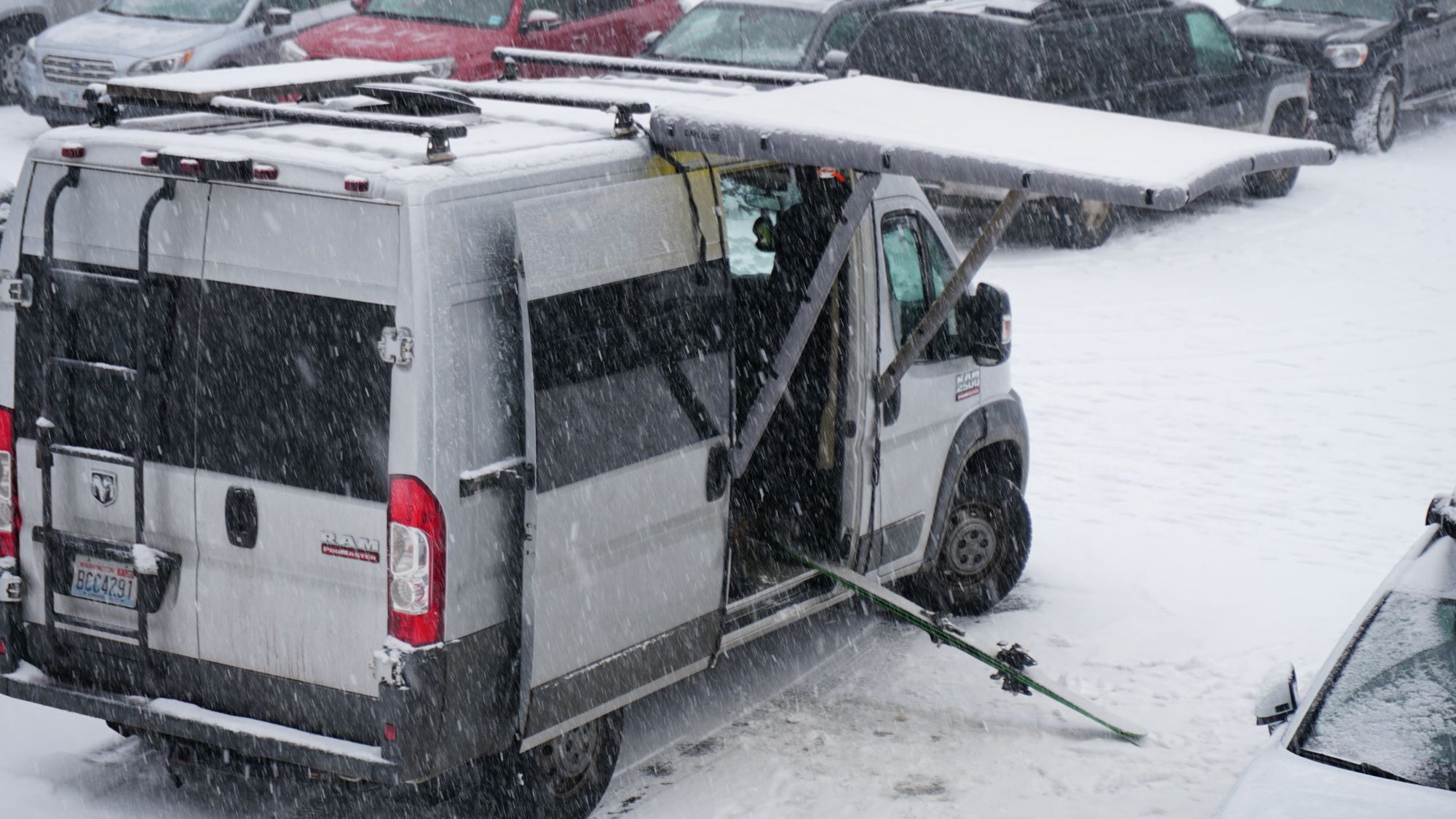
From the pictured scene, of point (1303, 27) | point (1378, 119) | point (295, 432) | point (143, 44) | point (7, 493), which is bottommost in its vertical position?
point (7, 493)

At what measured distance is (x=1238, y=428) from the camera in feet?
34.5

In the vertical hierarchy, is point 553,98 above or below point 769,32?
below

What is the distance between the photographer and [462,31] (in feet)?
47.6

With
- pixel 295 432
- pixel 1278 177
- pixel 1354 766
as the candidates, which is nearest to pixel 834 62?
pixel 1278 177

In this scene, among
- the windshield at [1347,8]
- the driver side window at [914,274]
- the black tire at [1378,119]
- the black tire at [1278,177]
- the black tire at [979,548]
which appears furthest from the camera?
the windshield at [1347,8]

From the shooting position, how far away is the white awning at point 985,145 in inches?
202

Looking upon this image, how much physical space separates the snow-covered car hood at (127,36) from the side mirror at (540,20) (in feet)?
9.43

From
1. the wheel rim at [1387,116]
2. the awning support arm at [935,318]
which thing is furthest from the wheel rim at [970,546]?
the wheel rim at [1387,116]

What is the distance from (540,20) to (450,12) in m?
0.80

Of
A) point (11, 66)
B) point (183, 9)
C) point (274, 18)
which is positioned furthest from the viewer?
point (11, 66)

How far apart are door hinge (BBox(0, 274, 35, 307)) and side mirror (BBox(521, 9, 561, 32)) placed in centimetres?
1001

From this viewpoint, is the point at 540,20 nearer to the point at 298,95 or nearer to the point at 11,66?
the point at 11,66

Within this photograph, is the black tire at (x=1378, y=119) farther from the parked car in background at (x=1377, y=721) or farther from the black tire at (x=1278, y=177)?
the parked car in background at (x=1377, y=721)

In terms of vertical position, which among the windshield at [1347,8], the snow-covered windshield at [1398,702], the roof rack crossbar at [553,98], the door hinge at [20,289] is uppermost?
the windshield at [1347,8]
